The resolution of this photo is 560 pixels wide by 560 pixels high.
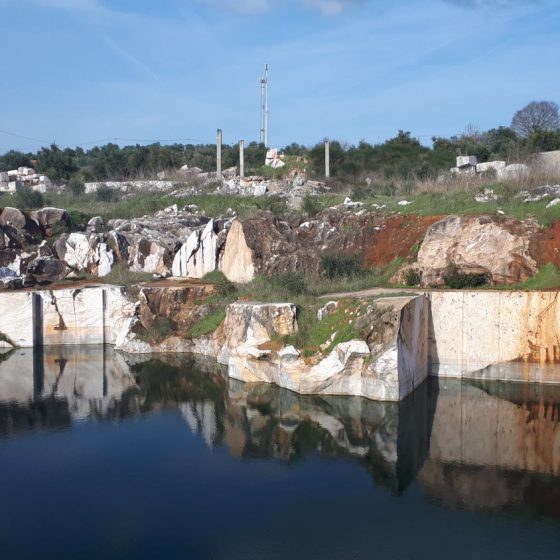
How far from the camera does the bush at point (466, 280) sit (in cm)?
1762

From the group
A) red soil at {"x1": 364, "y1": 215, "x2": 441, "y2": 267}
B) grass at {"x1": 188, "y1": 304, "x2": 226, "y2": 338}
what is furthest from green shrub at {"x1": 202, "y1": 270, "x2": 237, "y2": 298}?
red soil at {"x1": 364, "y1": 215, "x2": 441, "y2": 267}

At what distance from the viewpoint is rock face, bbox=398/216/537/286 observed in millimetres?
17562

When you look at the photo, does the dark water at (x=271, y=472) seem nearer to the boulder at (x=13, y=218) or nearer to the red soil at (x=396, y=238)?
the red soil at (x=396, y=238)

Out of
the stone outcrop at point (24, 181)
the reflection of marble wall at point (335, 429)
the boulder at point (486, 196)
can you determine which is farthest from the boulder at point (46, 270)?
the stone outcrop at point (24, 181)

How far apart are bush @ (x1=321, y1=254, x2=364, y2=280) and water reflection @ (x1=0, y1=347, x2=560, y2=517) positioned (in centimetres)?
444

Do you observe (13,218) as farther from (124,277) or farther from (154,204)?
(154,204)

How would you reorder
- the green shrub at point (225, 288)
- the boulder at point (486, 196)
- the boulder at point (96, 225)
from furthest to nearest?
the boulder at point (96, 225), the boulder at point (486, 196), the green shrub at point (225, 288)

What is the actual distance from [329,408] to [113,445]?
448cm

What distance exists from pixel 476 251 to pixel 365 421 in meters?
6.34

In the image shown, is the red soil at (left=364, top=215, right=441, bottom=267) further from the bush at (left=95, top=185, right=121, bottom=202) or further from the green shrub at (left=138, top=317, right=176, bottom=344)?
the bush at (left=95, top=185, right=121, bottom=202)

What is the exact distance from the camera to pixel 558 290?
1600 centimetres

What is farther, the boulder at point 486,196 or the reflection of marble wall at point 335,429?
the boulder at point 486,196

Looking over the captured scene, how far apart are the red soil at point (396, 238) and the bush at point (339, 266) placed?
579 millimetres

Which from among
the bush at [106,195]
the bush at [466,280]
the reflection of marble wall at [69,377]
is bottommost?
the reflection of marble wall at [69,377]
